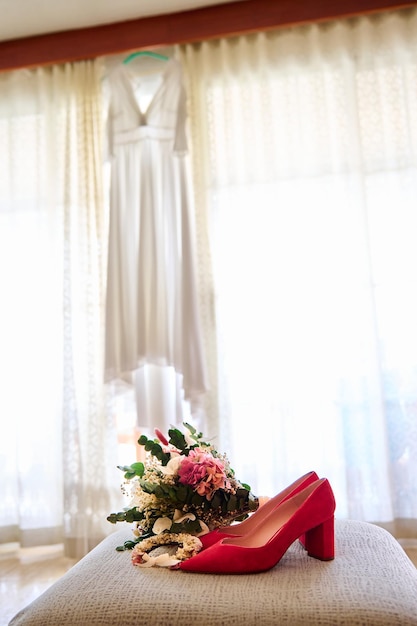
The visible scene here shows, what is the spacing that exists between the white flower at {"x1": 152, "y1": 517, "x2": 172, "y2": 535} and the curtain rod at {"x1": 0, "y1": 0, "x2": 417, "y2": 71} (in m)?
2.47

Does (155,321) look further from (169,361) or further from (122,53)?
(122,53)

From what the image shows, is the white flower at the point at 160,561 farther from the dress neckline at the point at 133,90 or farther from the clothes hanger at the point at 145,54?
the clothes hanger at the point at 145,54

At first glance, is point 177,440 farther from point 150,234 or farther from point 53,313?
point 53,313

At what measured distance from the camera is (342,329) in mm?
3012

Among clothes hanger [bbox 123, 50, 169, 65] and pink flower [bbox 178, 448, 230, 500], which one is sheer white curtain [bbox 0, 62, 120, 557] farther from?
pink flower [bbox 178, 448, 230, 500]

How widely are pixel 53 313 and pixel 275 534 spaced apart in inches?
81.7

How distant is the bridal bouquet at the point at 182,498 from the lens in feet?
5.31

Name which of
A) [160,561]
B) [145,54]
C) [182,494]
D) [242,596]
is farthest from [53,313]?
[242,596]

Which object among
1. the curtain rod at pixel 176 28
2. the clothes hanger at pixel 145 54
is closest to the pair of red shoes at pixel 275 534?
the clothes hanger at pixel 145 54

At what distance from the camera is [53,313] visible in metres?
3.22

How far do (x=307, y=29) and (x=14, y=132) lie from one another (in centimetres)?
162

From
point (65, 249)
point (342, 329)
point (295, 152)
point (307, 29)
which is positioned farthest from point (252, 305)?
point (307, 29)

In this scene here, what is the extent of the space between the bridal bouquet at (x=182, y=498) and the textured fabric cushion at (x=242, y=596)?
0.60ft

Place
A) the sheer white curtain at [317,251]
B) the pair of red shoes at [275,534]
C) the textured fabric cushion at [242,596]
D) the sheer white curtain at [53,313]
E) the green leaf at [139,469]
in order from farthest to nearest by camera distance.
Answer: the sheer white curtain at [53,313] < the sheer white curtain at [317,251] < the green leaf at [139,469] < the pair of red shoes at [275,534] < the textured fabric cushion at [242,596]
